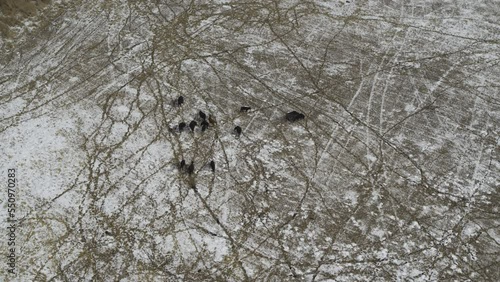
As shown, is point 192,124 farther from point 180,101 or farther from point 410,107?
point 410,107

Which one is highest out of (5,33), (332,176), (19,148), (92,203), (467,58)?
(5,33)

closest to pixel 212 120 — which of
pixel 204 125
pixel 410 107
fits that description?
pixel 204 125

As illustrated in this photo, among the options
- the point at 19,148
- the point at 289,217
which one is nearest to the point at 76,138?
the point at 19,148

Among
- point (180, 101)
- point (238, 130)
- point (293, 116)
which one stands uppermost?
point (180, 101)

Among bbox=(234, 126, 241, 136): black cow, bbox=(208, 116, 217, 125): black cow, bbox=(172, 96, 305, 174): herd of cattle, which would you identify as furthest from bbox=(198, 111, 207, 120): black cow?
bbox=(234, 126, 241, 136): black cow

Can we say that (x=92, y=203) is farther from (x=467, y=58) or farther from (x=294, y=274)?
(x=467, y=58)

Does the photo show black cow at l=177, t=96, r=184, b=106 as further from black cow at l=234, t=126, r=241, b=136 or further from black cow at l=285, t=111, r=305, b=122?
black cow at l=285, t=111, r=305, b=122
